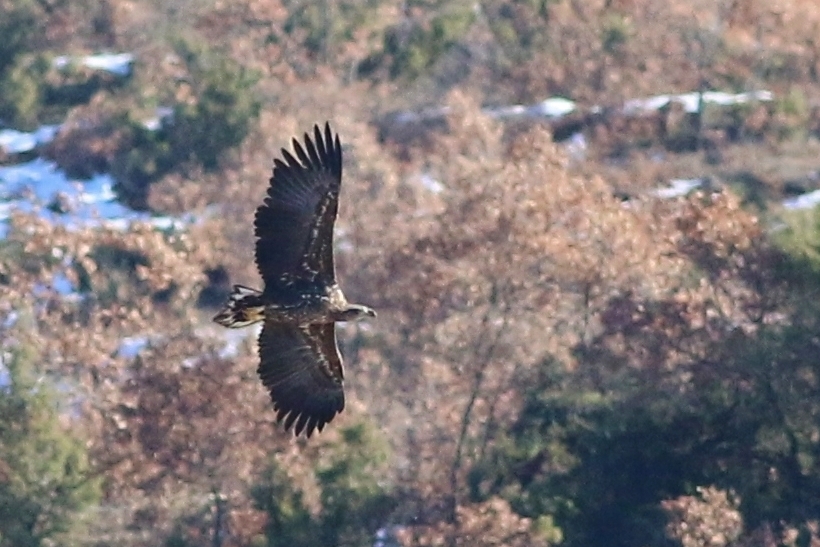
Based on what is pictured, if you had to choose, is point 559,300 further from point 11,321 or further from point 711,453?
point 11,321

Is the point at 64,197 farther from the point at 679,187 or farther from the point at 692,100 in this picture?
the point at 692,100

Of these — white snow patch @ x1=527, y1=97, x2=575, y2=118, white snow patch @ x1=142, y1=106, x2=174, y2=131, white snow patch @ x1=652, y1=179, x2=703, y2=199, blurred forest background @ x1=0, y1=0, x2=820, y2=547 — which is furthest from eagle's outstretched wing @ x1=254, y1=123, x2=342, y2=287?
white snow patch @ x1=142, y1=106, x2=174, y2=131

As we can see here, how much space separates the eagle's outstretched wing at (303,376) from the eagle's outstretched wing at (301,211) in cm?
86

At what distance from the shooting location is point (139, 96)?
4444 centimetres

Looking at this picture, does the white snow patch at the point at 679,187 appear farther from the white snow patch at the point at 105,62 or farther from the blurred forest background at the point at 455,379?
the white snow patch at the point at 105,62

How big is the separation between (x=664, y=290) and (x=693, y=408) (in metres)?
1.57

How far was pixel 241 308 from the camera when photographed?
1257 centimetres

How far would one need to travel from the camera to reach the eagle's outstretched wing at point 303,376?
44.4 feet

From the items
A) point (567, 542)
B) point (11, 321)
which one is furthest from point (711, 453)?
point (11, 321)

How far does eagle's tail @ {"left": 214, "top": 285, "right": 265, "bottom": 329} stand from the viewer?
1249 centimetres

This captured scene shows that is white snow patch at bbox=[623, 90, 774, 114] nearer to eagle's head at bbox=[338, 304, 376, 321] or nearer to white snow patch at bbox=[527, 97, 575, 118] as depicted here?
white snow patch at bbox=[527, 97, 575, 118]

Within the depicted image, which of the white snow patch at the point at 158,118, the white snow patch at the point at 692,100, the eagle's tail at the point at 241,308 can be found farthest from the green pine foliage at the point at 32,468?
the white snow patch at the point at 692,100

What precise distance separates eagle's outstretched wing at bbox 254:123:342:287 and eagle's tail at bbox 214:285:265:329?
8.7 inches

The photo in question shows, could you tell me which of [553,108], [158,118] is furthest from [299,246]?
[158,118]
